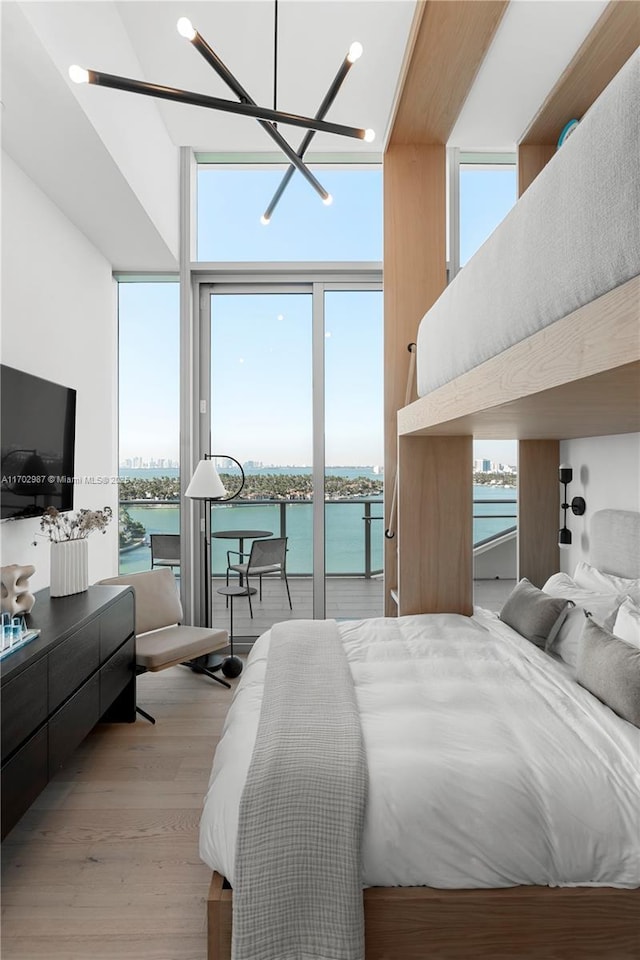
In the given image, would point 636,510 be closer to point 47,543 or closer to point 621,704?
point 621,704

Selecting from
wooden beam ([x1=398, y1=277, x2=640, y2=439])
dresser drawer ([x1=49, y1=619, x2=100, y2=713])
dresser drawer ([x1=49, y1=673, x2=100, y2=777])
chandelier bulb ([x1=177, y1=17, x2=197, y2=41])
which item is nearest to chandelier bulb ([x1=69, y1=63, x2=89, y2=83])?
chandelier bulb ([x1=177, y1=17, x2=197, y2=41])

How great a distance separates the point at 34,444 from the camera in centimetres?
265

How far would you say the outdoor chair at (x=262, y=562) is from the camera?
3.94 meters

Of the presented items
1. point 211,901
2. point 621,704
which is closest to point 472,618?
point 621,704

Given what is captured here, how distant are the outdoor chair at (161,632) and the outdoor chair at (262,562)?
0.60 metres

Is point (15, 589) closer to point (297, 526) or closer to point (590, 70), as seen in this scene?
point (297, 526)

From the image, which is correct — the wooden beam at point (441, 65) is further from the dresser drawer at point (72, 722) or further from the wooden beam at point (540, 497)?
the dresser drawer at point (72, 722)

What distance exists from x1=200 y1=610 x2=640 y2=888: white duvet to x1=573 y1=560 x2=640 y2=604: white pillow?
0.75 meters

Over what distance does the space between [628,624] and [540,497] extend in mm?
1439

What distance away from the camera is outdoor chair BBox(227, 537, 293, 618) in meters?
3.94

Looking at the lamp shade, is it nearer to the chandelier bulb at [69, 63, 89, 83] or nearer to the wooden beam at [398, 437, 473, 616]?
the wooden beam at [398, 437, 473, 616]

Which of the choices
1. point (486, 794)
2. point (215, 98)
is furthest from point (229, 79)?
point (486, 794)

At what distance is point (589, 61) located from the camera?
279 cm

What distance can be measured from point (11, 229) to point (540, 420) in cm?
249
